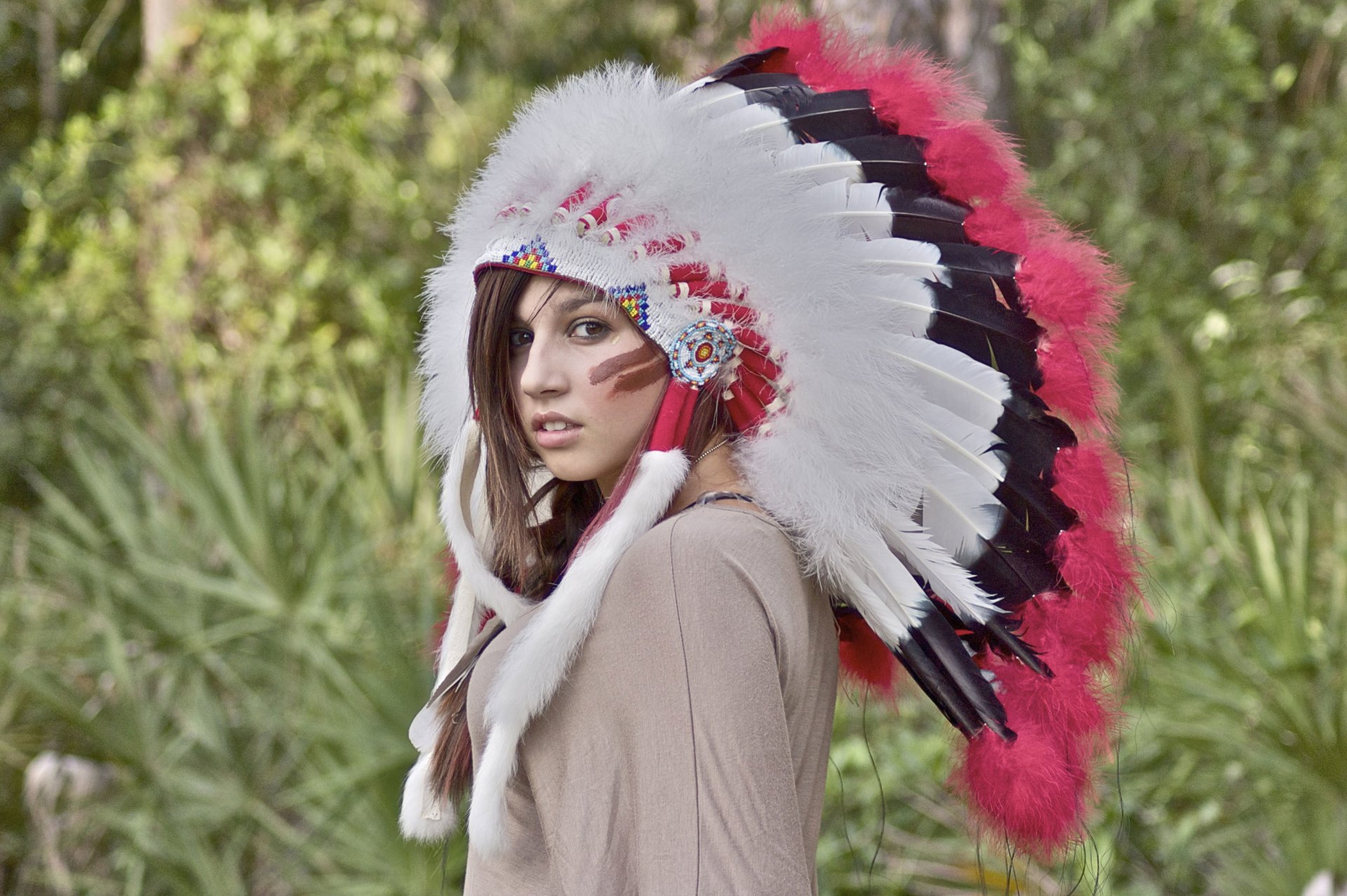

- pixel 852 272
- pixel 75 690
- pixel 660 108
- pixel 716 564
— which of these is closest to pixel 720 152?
A: pixel 660 108

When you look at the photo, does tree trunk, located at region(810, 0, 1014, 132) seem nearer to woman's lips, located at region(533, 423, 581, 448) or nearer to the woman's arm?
woman's lips, located at region(533, 423, 581, 448)

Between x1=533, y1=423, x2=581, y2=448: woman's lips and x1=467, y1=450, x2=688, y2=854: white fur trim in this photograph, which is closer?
x1=467, y1=450, x2=688, y2=854: white fur trim

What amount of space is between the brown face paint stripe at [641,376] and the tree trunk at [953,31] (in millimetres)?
2580

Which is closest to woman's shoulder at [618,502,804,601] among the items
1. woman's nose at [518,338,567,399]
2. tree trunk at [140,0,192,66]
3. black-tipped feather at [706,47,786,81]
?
Result: woman's nose at [518,338,567,399]

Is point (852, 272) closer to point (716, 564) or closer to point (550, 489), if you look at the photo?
point (716, 564)

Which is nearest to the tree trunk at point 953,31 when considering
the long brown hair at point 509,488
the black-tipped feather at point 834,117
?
the black-tipped feather at point 834,117

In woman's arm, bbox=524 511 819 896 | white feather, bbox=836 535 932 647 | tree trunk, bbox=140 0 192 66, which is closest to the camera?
woman's arm, bbox=524 511 819 896

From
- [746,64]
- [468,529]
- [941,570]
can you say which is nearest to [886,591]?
[941,570]

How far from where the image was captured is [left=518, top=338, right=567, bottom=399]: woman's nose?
5.10 feet

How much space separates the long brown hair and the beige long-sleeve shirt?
18cm

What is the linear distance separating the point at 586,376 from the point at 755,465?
239mm

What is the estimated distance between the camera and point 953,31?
159 inches

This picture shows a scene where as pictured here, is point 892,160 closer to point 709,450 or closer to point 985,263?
point 985,263

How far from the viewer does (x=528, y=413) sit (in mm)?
1610
